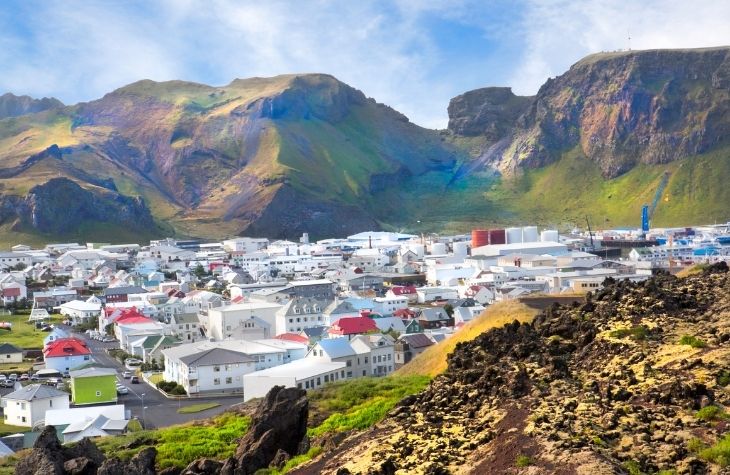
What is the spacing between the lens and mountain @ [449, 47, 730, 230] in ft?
535

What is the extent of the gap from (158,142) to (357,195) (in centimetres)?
4801

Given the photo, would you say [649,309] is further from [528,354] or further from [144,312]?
[144,312]

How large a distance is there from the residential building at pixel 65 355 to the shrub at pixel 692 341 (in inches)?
1576

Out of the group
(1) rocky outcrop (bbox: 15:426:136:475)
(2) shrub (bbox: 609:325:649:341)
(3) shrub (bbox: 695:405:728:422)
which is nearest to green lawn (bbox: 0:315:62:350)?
(1) rocky outcrop (bbox: 15:426:136:475)

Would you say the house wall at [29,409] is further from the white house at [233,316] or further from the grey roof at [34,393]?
the white house at [233,316]

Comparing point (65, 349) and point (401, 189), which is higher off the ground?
point (401, 189)

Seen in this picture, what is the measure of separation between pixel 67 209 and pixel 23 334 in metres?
81.1

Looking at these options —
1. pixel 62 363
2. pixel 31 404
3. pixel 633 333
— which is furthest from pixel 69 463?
pixel 62 363

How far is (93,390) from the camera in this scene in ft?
131

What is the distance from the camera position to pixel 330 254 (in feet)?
381

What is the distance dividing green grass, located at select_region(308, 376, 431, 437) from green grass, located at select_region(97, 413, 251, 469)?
2.53 m

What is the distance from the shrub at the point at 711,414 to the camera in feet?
37.1

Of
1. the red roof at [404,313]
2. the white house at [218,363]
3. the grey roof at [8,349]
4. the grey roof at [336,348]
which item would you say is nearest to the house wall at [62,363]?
the grey roof at [8,349]

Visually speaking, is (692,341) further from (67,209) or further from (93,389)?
(67,209)
